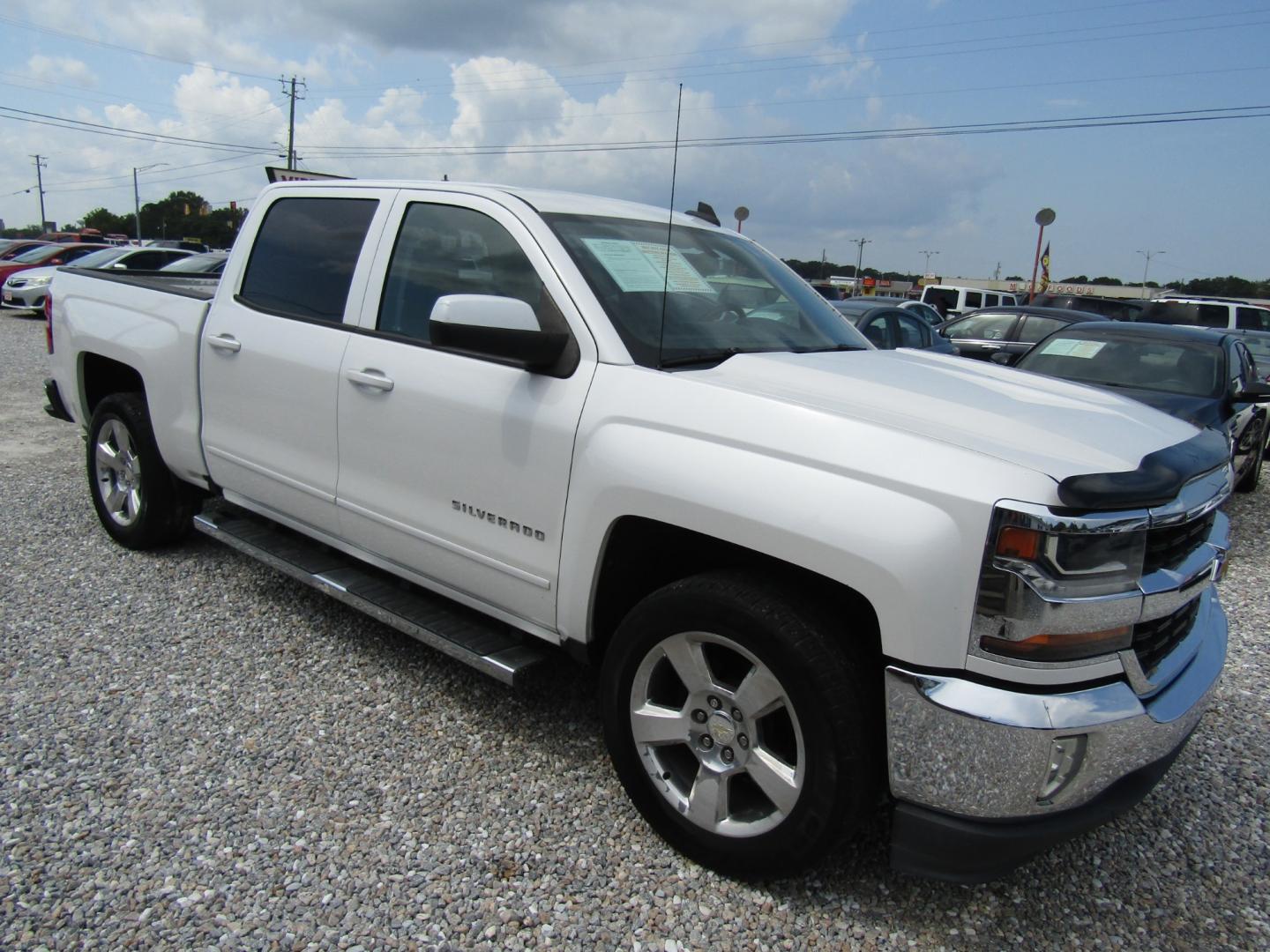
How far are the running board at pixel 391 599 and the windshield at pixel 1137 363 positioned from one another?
216 inches

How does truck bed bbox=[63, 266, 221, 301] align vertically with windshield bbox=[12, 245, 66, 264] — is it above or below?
above

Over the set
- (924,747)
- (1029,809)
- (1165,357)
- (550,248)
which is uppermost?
(550,248)

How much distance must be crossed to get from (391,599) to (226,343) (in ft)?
4.61

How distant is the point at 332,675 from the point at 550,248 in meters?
1.91

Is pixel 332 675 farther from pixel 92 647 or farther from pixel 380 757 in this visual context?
pixel 92 647

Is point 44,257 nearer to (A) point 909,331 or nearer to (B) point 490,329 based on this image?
(A) point 909,331

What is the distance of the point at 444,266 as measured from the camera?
3.23 metres

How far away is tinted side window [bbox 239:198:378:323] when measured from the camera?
354cm

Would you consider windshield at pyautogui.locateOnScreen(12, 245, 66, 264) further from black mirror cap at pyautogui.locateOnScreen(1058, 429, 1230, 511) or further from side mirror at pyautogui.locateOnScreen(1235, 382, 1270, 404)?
black mirror cap at pyautogui.locateOnScreen(1058, 429, 1230, 511)

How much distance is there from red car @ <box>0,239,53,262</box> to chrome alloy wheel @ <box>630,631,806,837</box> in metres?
25.3

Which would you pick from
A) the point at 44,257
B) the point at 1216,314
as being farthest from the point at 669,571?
the point at 44,257

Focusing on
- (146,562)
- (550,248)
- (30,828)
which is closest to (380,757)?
Result: (30,828)

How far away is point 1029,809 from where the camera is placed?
206cm

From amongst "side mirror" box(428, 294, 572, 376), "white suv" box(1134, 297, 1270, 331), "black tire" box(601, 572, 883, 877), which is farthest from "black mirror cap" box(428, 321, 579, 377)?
"white suv" box(1134, 297, 1270, 331)
